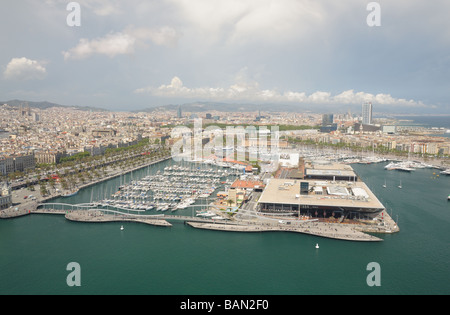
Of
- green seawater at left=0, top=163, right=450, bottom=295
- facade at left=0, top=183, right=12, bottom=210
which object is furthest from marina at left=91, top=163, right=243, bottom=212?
facade at left=0, top=183, right=12, bottom=210

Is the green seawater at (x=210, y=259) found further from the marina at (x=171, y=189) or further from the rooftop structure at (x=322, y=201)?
the marina at (x=171, y=189)

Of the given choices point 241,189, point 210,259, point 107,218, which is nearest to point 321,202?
point 241,189

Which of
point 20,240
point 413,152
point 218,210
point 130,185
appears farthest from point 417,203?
point 413,152

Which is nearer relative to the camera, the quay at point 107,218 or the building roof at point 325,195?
the building roof at point 325,195

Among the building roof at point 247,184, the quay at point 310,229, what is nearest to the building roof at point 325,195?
the quay at point 310,229

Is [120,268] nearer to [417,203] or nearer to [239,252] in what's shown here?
[239,252]

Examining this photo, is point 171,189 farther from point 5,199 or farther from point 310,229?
point 310,229

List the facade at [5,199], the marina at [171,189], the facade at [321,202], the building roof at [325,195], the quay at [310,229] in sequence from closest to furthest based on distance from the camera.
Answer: the quay at [310,229], the facade at [321,202], the building roof at [325,195], the facade at [5,199], the marina at [171,189]

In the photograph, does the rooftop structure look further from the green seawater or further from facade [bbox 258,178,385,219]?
the green seawater
